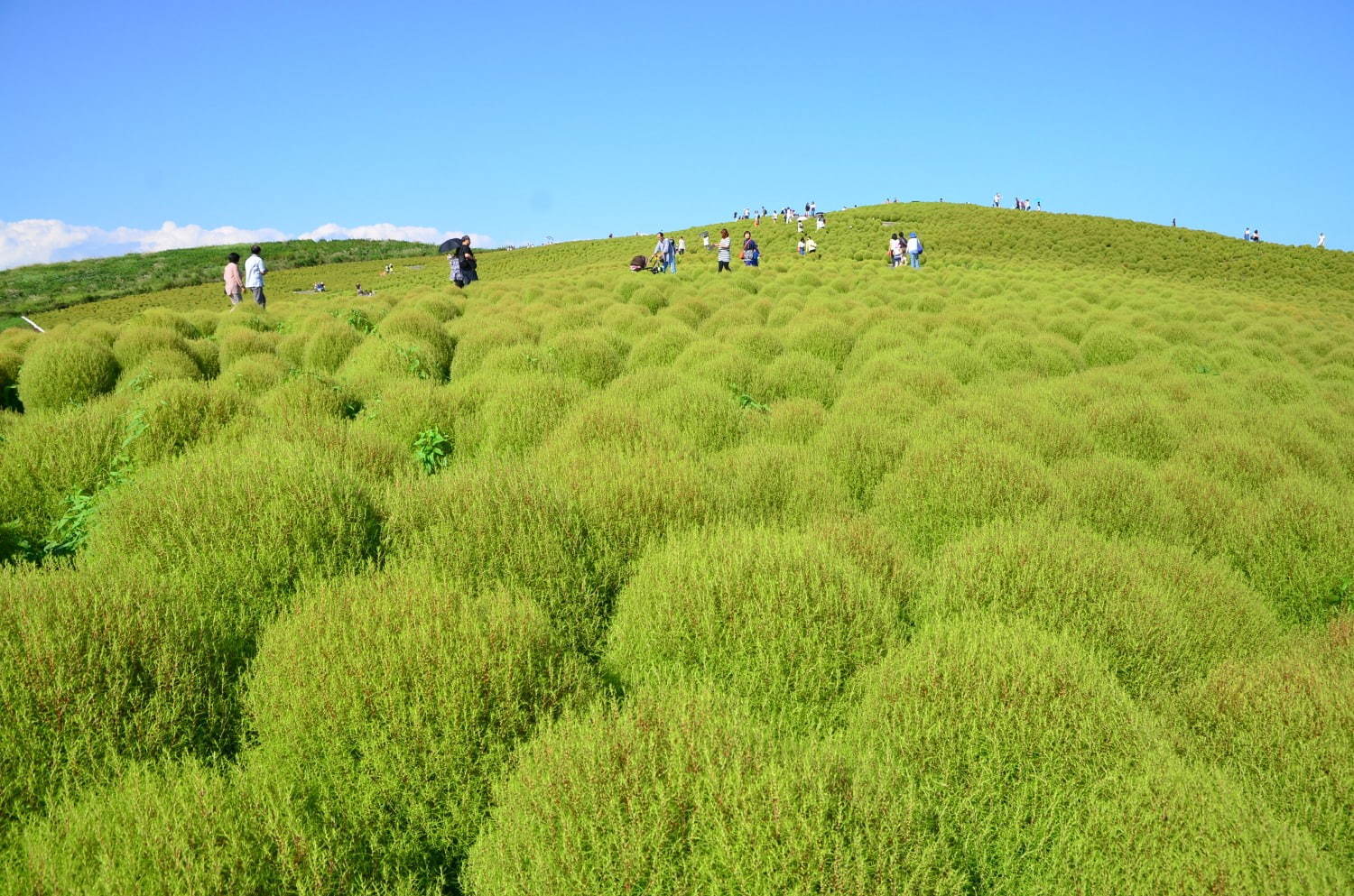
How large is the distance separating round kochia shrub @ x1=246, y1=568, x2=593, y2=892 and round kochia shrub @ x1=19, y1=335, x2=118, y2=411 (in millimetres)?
7588

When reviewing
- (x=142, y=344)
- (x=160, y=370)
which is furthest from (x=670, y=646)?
(x=142, y=344)

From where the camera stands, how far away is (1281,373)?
916 centimetres

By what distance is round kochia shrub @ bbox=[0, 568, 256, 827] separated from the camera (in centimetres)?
237

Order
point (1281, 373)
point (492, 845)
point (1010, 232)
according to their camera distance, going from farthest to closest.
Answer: point (1010, 232) < point (1281, 373) < point (492, 845)

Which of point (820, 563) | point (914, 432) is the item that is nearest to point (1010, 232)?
point (914, 432)

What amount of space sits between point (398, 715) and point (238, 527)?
1.69 m

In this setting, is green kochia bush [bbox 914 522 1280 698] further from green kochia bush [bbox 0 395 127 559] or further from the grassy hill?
the grassy hill

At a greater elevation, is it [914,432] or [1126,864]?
[914,432]

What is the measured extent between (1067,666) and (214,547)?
3.80 metres

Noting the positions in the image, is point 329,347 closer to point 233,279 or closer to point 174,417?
point 174,417

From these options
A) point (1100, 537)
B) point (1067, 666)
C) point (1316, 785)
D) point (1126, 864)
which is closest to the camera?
point (1126, 864)

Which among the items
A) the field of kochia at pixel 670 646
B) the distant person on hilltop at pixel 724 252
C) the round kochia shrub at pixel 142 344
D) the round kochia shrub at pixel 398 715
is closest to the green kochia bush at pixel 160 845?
the field of kochia at pixel 670 646

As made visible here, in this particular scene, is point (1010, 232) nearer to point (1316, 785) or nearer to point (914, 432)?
point (914, 432)

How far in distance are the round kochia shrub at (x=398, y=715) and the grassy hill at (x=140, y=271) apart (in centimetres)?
4729
